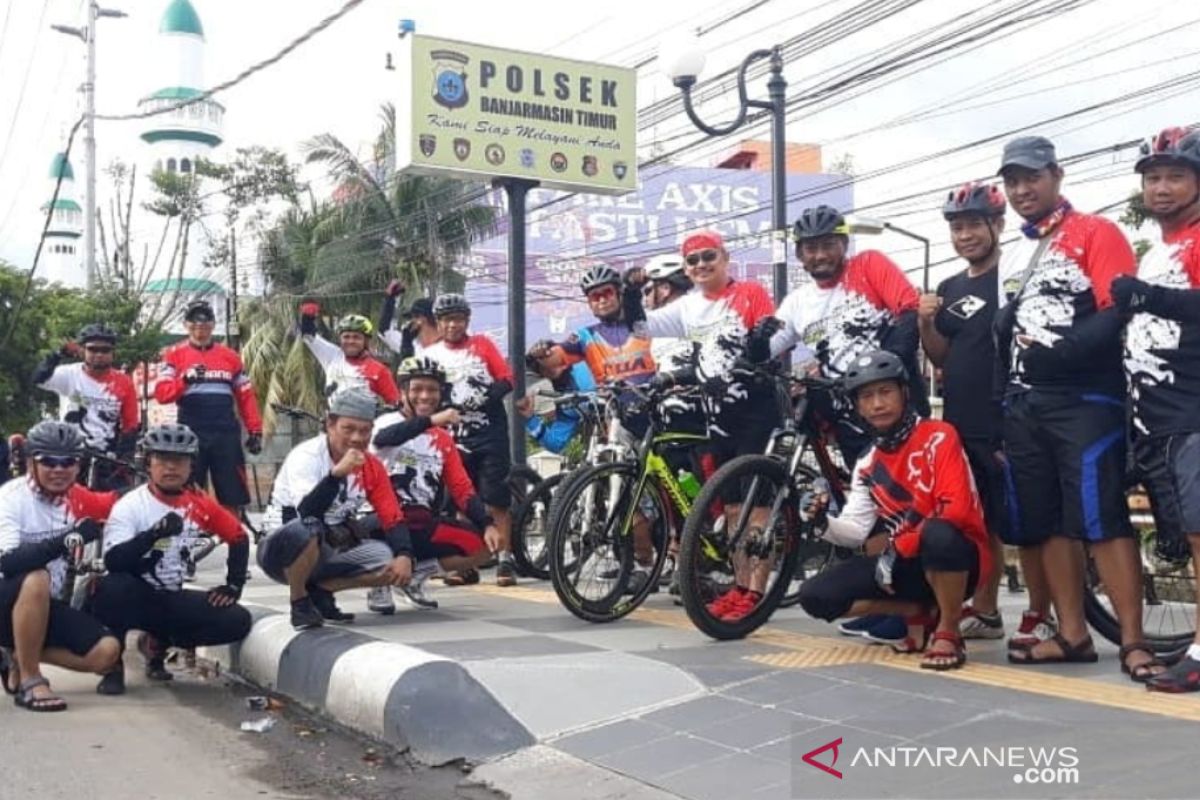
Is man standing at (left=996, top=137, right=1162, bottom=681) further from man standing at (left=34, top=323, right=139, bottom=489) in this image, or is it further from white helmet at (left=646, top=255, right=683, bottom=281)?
man standing at (left=34, top=323, right=139, bottom=489)

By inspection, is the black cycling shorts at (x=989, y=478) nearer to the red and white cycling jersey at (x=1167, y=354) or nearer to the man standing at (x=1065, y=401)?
the man standing at (x=1065, y=401)

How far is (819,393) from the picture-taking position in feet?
19.7

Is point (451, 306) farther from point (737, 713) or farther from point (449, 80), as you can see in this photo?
point (449, 80)

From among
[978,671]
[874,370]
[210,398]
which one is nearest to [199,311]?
[210,398]

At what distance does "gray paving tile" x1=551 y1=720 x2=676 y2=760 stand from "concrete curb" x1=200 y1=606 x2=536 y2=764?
0.18 metres

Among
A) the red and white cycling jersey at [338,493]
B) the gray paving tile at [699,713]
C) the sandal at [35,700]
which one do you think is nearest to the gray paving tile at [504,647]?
the red and white cycling jersey at [338,493]

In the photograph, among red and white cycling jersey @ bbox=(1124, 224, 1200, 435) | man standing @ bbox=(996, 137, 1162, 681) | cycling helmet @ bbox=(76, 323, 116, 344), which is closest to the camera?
red and white cycling jersey @ bbox=(1124, 224, 1200, 435)

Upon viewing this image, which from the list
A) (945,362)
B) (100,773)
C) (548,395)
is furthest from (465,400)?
(100,773)

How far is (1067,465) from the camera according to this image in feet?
16.4

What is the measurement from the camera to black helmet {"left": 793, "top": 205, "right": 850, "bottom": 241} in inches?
237

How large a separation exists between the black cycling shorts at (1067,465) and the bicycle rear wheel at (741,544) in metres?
1.09

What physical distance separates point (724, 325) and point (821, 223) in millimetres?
920

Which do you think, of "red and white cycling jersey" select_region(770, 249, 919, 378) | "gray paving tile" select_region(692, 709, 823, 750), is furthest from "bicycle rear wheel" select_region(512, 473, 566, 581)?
"gray paving tile" select_region(692, 709, 823, 750)

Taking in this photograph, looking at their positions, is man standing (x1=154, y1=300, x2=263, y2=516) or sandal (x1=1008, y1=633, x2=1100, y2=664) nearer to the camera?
sandal (x1=1008, y1=633, x2=1100, y2=664)
